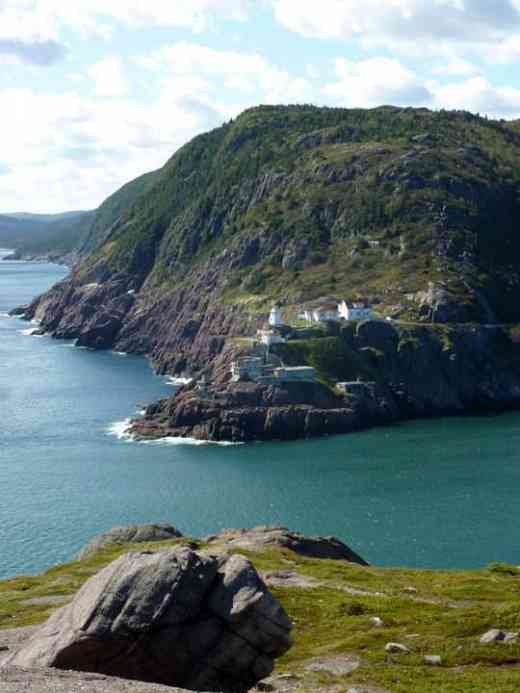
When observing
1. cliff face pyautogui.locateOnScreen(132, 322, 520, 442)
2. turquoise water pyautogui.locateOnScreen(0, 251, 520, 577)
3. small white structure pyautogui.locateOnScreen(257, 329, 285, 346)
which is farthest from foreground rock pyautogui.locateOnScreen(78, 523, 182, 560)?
small white structure pyautogui.locateOnScreen(257, 329, 285, 346)

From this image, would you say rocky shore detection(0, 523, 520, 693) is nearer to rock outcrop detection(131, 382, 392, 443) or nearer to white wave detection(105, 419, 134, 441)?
white wave detection(105, 419, 134, 441)

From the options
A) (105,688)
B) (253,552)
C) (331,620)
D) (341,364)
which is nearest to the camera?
(105,688)

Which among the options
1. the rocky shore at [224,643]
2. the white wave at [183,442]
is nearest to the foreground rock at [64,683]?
the rocky shore at [224,643]

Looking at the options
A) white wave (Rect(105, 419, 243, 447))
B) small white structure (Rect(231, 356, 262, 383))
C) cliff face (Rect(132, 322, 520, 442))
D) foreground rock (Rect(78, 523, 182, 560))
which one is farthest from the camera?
small white structure (Rect(231, 356, 262, 383))

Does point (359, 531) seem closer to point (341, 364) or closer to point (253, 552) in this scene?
point (253, 552)

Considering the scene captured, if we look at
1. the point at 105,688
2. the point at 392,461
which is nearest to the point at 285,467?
the point at 392,461

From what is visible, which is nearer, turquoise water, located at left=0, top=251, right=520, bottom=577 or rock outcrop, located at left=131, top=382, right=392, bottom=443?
turquoise water, located at left=0, top=251, right=520, bottom=577
